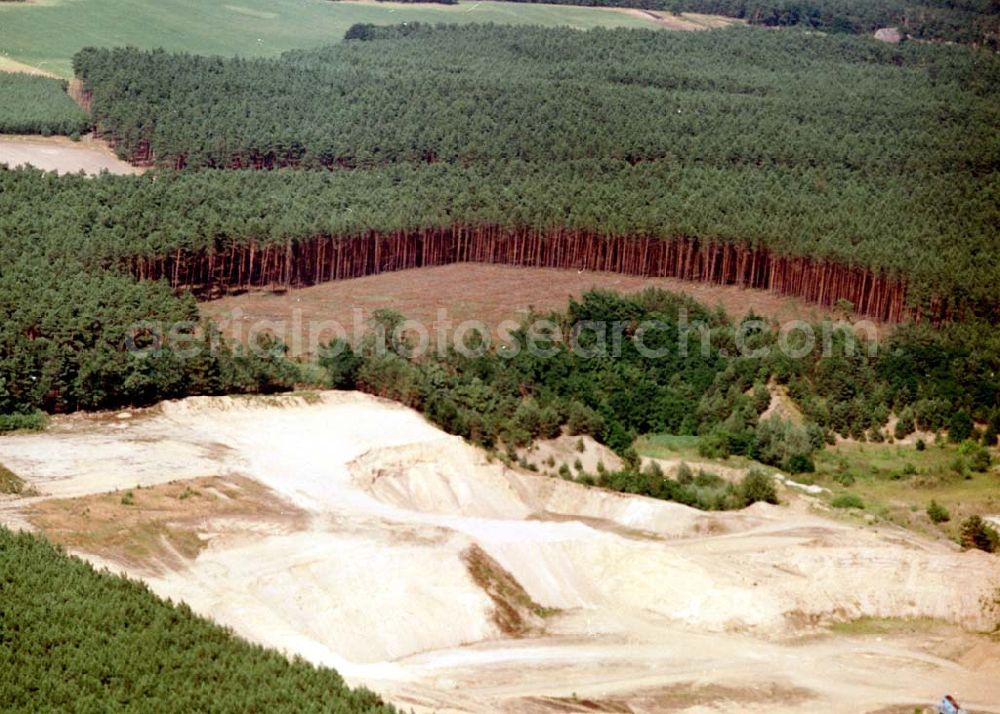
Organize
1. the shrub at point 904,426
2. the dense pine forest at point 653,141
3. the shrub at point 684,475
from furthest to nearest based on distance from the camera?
the dense pine forest at point 653,141, the shrub at point 904,426, the shrub at point 684,475

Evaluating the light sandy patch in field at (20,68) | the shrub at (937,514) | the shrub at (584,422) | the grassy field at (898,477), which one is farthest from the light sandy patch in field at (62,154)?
the shrub at (937,514)

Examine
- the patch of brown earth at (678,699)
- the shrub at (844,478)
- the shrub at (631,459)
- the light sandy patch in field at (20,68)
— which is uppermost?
the light sandy patch in field at (20,68)

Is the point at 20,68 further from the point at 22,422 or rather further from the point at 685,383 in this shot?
the point at 22,422

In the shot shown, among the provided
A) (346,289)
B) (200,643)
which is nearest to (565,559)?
(200,643)

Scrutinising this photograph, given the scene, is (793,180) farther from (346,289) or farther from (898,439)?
(898,439)

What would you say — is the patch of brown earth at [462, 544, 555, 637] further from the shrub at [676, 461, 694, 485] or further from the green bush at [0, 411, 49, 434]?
the green bush at [0, 411, 49, 434]

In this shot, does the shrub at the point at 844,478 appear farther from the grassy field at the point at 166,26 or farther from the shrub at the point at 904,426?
the grassy field at the point at 166,26

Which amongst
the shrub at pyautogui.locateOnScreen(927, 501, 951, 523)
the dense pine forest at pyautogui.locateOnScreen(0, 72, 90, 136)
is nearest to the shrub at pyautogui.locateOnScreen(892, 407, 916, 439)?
the shrub at pyautogui.locateOnScreen(927, 501, 951, 523)
